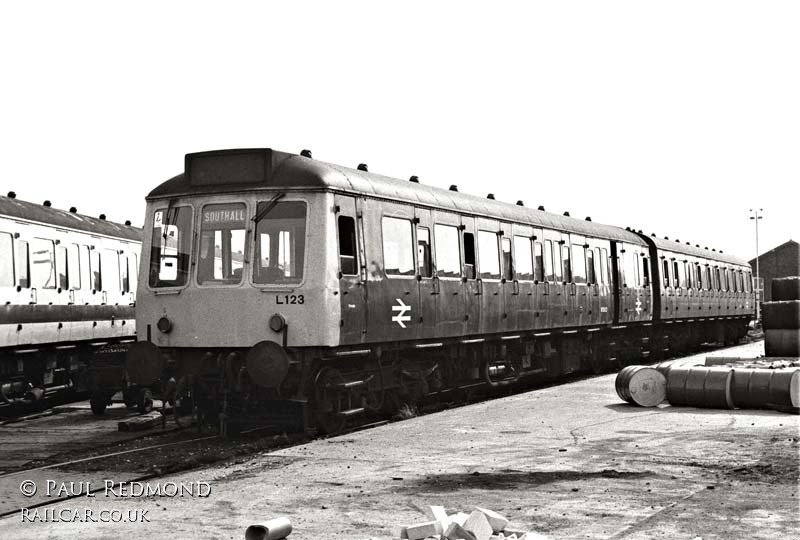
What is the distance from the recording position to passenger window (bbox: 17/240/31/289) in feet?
57.0

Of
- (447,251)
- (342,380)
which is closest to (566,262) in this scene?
(447,251)

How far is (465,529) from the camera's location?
21.4 ft

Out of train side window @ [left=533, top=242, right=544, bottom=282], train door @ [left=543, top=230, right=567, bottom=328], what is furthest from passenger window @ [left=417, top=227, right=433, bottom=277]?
train door @ [left=543, top=230, right=567, bottom=328]

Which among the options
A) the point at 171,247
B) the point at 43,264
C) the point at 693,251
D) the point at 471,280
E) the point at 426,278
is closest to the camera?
the point at 171,247

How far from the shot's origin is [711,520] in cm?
736

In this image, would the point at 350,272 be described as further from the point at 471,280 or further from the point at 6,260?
the point at 6,260

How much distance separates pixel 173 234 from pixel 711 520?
826cm

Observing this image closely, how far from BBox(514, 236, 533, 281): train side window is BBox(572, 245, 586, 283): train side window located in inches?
112

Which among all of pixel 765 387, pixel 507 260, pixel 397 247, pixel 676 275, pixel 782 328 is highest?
pixel 676 275

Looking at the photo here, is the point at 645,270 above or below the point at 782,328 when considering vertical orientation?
above

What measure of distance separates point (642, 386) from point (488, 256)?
4115 millimetres

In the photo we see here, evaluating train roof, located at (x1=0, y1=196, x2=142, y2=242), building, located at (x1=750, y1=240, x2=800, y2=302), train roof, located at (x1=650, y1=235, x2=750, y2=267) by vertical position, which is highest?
building, located at (x1=750, y1=240, x2=800, y2=302)

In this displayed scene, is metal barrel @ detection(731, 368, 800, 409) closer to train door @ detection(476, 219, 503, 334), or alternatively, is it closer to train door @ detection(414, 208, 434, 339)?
train door @ detection(414, 208, 434, 339)

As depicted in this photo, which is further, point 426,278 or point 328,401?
point 426,278
